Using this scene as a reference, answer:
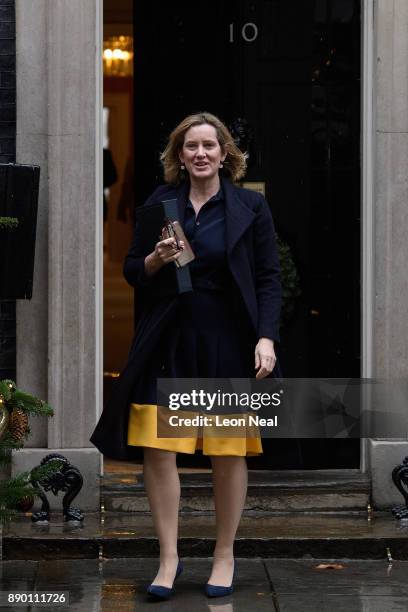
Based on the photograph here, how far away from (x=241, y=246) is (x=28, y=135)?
2.07m

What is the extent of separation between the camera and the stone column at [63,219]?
319 inches

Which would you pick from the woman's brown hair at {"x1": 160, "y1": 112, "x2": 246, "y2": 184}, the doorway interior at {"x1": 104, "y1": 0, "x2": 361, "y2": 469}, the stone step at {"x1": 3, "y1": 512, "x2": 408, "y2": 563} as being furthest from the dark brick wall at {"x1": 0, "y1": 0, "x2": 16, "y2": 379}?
the woman's brown hair at {"x1": 160, "y1": 112, "x2": 246, "y2": 184}

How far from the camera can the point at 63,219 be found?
8133 mm

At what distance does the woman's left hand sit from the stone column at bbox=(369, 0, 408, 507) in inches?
75.8

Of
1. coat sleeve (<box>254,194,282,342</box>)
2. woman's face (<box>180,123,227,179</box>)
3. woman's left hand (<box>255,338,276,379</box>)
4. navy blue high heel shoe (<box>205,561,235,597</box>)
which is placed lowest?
navy blue high heel shoe (<box>205,561,235,597</box>)

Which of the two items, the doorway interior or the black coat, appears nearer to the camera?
the black coat

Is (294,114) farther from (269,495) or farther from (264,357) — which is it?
(264,357)

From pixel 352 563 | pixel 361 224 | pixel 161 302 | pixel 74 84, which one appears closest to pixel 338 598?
pixel 352 563

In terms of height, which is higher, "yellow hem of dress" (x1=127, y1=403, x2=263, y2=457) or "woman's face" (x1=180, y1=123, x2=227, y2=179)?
"woman's face" (x1=180, y1=123, x2=227, y2=179)

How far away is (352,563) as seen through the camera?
24.5ft

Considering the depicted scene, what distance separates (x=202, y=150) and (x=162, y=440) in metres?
1.30

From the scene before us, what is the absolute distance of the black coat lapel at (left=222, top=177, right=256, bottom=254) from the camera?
651cm

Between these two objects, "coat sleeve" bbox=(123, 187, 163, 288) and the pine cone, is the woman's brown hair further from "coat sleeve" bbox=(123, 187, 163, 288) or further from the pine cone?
the pine cone

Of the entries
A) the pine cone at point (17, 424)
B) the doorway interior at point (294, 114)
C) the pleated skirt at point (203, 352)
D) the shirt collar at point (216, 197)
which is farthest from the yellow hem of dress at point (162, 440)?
the doorway interior at point (294, 114)
